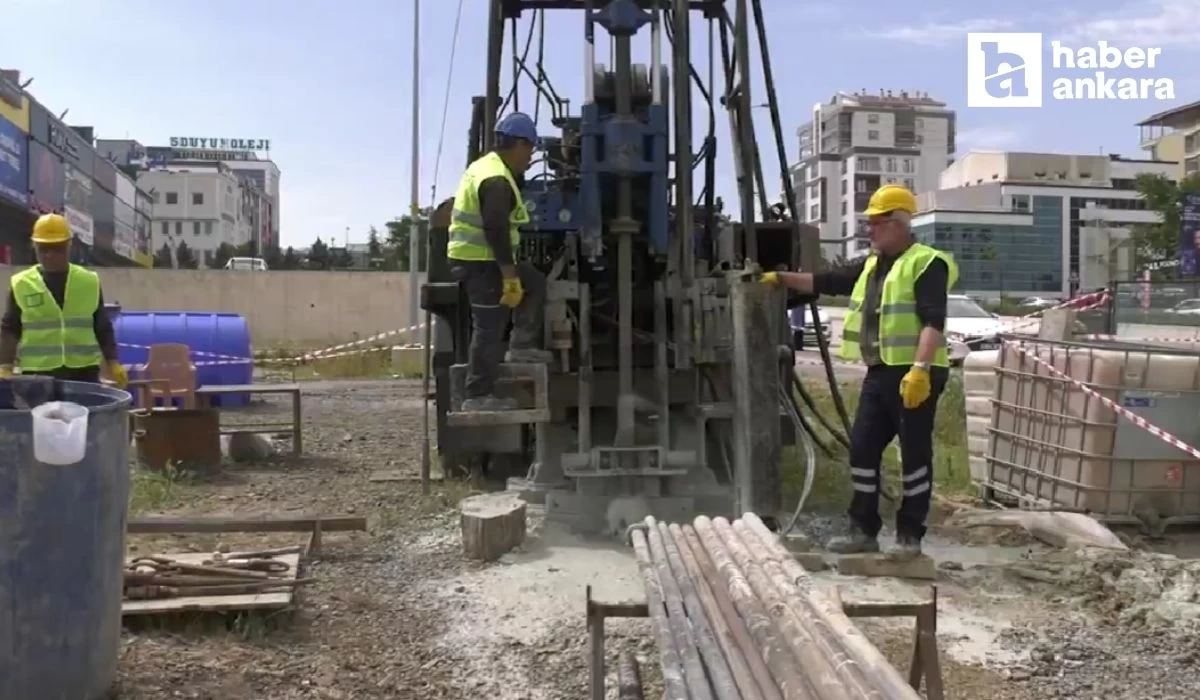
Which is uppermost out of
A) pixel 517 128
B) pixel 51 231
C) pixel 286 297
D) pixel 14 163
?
pixel 14 163

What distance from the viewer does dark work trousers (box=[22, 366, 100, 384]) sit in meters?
6.26

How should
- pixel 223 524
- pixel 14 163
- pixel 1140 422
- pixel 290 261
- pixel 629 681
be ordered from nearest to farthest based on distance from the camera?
pixel 629 681 < pixel 223 524 < pixel 1140 422 < pixel 14 163 < pixel 290 261

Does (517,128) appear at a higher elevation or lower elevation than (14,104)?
lower

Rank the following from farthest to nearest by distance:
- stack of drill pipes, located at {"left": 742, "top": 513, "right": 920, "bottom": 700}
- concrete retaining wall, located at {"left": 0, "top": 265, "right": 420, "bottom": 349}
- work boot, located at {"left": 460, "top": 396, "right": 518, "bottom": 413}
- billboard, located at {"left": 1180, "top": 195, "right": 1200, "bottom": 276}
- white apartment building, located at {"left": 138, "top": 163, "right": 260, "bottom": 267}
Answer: white apartment building, located at {"left": 138, "top": 163, "right": 260, "bottom": 267} < billboard, located at {"left": 1180, "top": 195, "right": 1200, "bottom": 276} < concrete retaining wall, located at {"left": 0, "top": 265, "right": 420, "bottom": 349} < work boot, located at {"left": 460, "top": 396, "right": 518, "bottom": 413} < stack of drill pipes, located at {"left": 742, "top": 513, "right": 920, "bottom": 700}

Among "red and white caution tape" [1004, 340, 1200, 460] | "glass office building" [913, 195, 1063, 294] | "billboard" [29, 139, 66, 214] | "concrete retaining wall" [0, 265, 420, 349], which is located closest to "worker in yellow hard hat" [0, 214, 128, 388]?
"red and white caution tape" [1004, 340, 1200, 460]

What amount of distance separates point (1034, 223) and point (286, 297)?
5944 cm

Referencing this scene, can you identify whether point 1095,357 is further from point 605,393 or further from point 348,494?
point 348,494

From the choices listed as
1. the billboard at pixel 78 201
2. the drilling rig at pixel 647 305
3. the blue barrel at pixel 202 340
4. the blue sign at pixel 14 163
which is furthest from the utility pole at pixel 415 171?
the billboard at pixel 78 201

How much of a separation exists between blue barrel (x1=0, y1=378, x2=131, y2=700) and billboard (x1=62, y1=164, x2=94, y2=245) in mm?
40424

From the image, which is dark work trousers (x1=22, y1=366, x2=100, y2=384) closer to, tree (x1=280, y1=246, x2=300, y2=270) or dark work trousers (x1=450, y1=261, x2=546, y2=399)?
dark work trousers (x1=450, y1=261, x2=546, y2=399)

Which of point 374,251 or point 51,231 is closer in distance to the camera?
point 51,231

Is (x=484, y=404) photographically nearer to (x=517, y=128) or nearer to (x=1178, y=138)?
(x=517, y=128)

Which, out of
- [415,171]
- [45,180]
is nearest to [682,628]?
[415,171]

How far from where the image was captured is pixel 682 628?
10.6 feet
